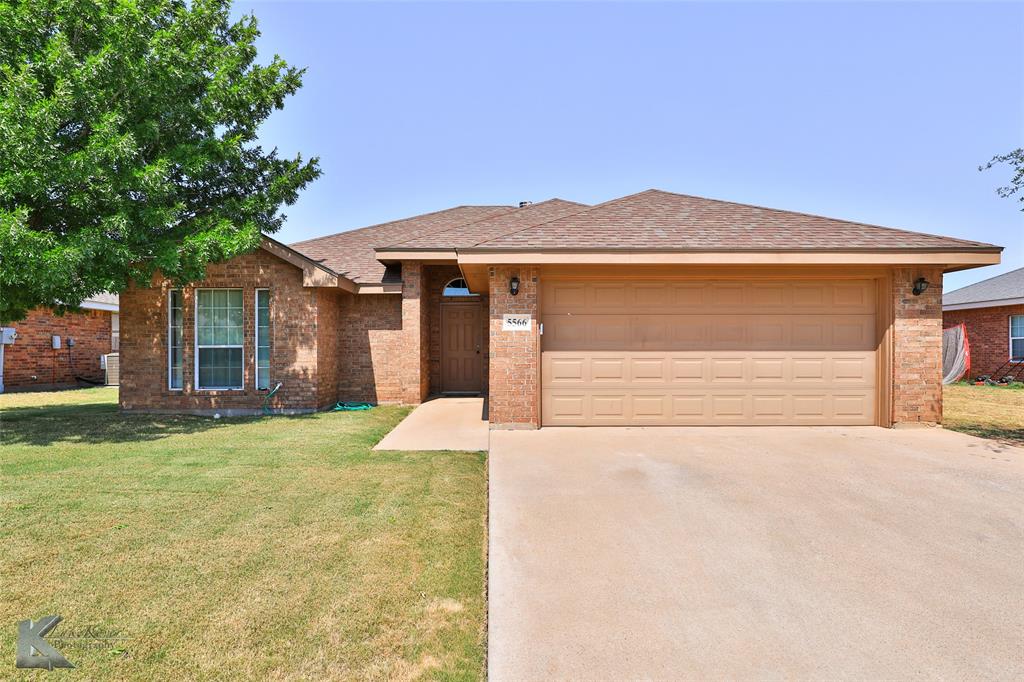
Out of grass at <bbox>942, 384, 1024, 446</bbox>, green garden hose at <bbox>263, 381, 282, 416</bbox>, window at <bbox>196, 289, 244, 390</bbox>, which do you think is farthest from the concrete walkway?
grass at <bbox>942, 384, 1024, 446</bbox>

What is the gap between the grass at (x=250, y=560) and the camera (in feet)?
7.68

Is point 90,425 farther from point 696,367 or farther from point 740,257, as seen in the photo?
point 740,257

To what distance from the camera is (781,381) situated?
7.95 meters

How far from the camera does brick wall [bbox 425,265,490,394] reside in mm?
12055

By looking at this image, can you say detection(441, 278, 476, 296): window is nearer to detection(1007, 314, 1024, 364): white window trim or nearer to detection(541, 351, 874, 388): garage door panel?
detection(541, 351, 874, 388): garage door panel

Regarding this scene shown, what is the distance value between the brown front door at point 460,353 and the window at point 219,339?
4.46m

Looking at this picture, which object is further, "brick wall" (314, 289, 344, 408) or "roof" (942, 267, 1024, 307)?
"roof" (942, 267, 1024, 307)

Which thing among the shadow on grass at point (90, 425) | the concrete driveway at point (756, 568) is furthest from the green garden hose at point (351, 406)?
the concrete driveway at point (756, 568)

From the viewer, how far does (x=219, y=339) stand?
388 inches

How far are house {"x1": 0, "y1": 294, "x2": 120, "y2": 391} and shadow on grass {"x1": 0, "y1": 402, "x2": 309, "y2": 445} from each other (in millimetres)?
5197

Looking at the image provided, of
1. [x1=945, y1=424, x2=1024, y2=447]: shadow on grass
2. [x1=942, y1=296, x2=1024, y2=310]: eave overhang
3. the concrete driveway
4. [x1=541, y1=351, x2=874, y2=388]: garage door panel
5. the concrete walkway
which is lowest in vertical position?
the concrete driveway

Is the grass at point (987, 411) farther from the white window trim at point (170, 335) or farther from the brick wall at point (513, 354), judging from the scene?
the white window trim at point (170, 335)

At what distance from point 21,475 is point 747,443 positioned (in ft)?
28.4

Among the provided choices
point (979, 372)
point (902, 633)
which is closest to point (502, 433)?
point (902, 633)
